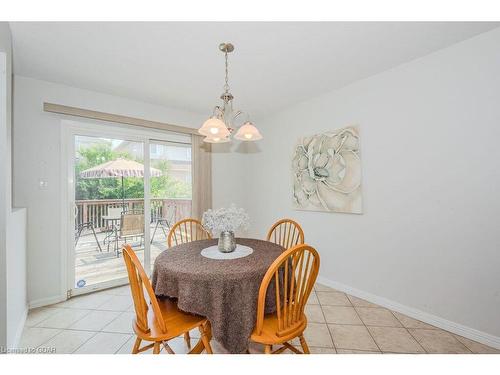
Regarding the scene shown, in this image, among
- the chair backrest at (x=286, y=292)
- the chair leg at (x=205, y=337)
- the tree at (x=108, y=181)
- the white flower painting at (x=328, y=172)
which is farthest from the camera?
the tree at (x=108, y=181)

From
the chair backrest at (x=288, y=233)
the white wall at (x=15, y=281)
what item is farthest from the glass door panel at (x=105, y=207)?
the chair backrest at (x=288, y=233)

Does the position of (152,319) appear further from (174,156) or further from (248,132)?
(174,156)

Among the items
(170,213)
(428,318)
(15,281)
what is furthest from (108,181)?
(428,318)

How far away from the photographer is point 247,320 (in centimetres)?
135

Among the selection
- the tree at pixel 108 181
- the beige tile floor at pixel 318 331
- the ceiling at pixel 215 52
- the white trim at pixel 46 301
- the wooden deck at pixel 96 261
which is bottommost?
the beige tile floor at pixel 318 331

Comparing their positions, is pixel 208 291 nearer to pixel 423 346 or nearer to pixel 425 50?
pixel 423 346

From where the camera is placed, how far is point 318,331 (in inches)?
81.2

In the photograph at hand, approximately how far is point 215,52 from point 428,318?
3.09 m

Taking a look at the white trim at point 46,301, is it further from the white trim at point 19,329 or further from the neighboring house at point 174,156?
the neighboring house at point 174,156

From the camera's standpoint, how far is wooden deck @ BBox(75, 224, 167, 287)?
9.49 ft

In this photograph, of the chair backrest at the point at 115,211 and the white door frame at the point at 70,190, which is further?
the chair backrest at the point at 115,211

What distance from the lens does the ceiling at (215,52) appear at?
1.77 meters
